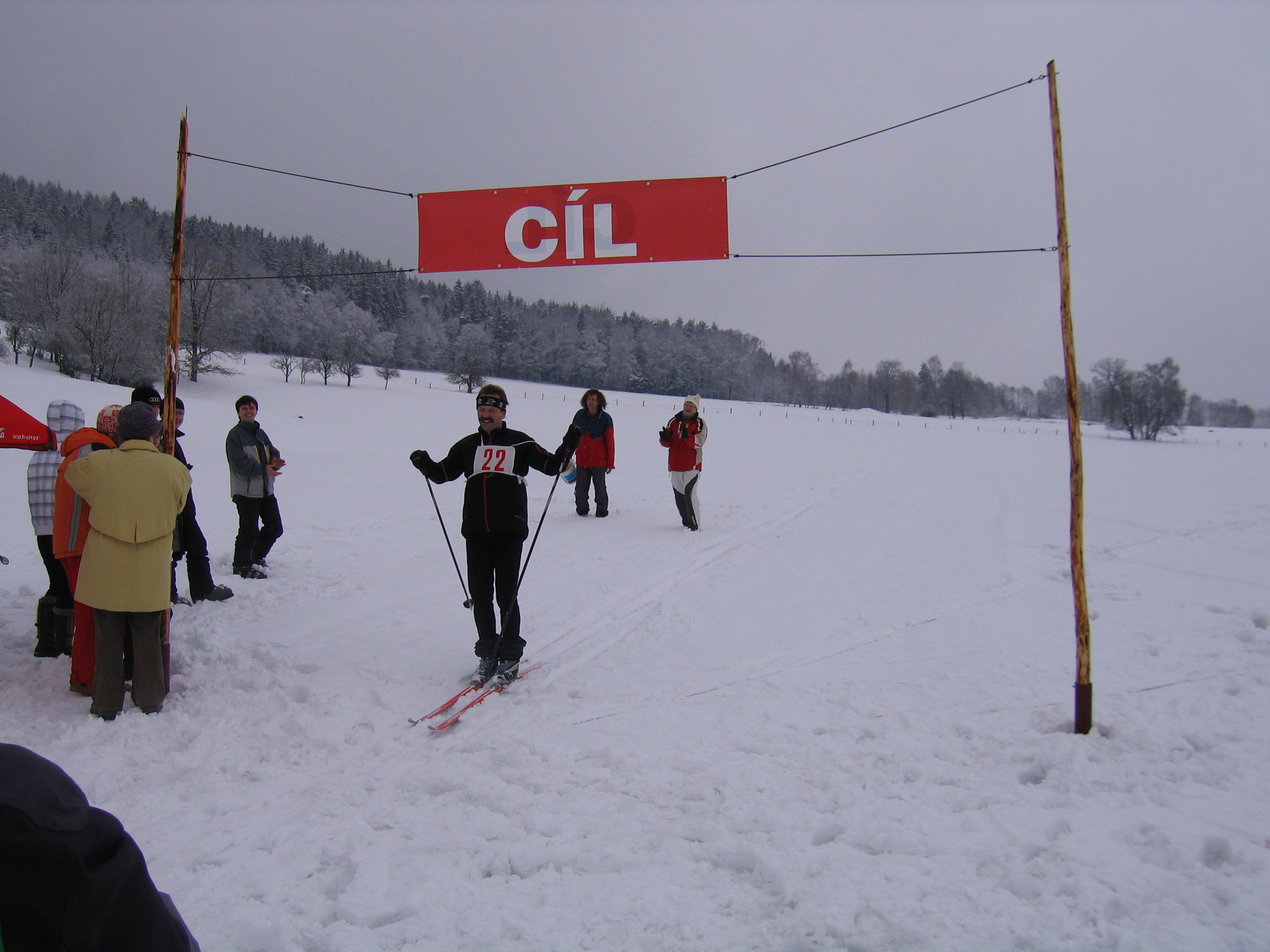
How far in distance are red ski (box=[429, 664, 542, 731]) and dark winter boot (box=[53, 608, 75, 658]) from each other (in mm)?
2811

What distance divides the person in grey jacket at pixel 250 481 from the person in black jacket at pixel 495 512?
10.1ft

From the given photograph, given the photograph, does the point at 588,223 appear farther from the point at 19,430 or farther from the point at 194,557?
the point at 194,557

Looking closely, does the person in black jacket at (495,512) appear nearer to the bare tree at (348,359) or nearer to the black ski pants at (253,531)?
the black ski pants at (253,531)

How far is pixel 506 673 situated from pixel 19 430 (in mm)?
3679

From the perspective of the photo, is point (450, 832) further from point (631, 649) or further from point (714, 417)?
point (714, 417)

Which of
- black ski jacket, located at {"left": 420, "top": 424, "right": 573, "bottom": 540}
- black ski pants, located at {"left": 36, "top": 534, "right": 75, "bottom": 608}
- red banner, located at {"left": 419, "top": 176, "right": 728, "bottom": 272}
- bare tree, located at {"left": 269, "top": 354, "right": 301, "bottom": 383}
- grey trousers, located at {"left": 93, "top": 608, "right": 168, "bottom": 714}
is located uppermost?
bare tree, located at {"left": 269, "top": 354, "right": 301, "bottom": 383}

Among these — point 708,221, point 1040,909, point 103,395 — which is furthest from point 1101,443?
point 103,395

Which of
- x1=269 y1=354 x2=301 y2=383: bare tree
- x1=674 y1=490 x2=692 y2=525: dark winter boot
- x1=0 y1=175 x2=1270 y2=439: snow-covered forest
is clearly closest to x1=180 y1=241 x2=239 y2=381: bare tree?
x1=0 y1=175 x2=1270 y2=439: snow-covered forest

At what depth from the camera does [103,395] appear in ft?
88.9

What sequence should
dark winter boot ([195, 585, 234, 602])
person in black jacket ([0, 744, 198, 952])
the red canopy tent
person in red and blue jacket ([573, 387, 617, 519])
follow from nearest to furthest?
person in black jacket ([0, 744, 198, 952])
the red canopy tent
dark winter boot ([195, 585, 234, 602])
person in red and blue jacket ([573, 387, 617, 519])

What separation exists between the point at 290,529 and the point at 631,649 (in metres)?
6.52

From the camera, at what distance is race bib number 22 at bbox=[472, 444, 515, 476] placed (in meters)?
4.86

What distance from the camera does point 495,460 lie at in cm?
489

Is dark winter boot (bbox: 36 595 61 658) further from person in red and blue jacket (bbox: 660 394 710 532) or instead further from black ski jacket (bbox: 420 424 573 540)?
person in red and blue jacket (bbox: 660 394 710 532)
